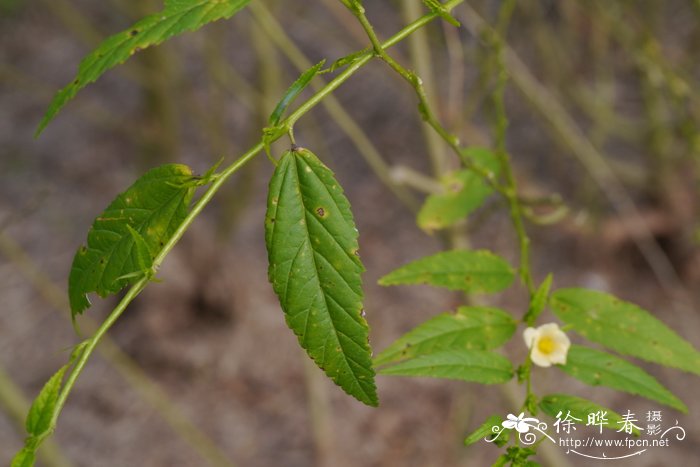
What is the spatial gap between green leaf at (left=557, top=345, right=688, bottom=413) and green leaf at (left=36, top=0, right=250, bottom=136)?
0.52 m

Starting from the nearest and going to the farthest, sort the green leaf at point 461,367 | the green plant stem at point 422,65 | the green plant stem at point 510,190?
the green leaf at point 461,367 < the green plant stem at point 510,190 < the green plant stem at point 422,65

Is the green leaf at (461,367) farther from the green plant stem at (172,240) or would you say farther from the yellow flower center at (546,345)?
the green plant stem at (172,240)

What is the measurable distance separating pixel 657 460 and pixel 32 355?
2483mm

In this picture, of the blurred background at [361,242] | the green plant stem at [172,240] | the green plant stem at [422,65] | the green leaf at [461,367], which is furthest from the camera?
the blurred background at [361,242]

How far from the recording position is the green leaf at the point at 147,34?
2.37 feet

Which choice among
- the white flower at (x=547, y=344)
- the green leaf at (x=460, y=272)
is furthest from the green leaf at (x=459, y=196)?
the white flower at (x=547, y=344)

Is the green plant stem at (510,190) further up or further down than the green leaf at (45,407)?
further up

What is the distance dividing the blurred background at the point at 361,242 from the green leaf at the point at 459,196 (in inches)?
40.3

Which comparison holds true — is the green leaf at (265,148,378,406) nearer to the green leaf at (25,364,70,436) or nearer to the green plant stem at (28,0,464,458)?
the green plant stem at (28,0,464,458)

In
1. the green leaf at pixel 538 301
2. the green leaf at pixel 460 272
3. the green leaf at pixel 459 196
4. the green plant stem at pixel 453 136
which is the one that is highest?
the green leaf at pixel 459 196

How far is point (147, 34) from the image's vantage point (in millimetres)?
760

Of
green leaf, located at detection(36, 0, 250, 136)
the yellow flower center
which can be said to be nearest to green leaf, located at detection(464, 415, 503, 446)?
the yellow flower center

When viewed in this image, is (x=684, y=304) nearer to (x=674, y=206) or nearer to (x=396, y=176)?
(x=674, y=206)

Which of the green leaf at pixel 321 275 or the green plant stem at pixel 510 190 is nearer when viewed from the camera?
the green leaf at pixel 321 275
